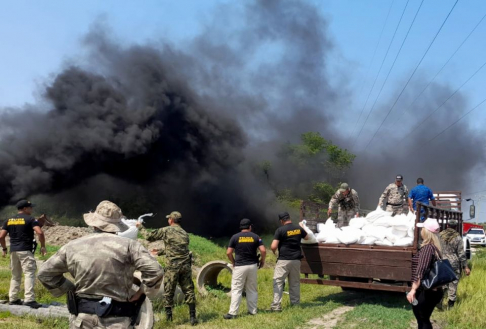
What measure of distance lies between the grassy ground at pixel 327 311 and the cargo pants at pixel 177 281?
0.36 m

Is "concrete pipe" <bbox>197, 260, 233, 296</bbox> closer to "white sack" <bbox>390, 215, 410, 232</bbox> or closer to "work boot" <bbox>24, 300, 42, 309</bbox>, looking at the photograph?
"work boot" <bbox>24, 300, 42, 309</bbox>

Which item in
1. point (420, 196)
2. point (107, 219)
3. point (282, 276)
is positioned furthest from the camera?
point (420, 196)

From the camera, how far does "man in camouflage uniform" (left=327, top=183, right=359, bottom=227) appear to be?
9.89 m

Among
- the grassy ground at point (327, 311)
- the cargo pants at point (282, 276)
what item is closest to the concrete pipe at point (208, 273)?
the grassy ground at point (327, 311)

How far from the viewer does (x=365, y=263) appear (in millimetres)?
7531

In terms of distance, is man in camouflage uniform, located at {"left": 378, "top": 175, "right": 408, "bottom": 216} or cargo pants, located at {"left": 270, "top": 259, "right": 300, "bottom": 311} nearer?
cargo pants, located at {"left": 270, "top": 259, "right": 300, "bottom": 311}

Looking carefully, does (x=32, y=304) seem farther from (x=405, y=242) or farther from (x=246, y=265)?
(x=405, y=242)

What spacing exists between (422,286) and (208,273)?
6218 millimetres

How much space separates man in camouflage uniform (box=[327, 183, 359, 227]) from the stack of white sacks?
4.62ft

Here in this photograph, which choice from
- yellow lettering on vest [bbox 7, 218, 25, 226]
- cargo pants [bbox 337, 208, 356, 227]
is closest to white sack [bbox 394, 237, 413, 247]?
cargo pants [bbox 337, 208, 356, 227]


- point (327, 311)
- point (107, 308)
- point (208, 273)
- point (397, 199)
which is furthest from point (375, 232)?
point (107, 308)

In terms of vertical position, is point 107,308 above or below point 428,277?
below

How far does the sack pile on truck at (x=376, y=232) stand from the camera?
7.48 metres

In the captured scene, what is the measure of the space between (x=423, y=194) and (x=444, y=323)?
4105mm
